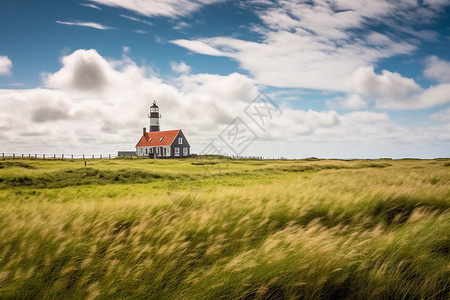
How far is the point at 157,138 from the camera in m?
67.4

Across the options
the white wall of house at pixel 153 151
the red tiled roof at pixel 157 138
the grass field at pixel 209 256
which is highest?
the red tiled roof at pixel 157 138

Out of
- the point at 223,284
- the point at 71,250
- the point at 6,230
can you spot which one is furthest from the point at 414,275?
the point at 6,230

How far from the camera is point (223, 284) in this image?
10.2 feet

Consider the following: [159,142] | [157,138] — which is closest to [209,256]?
[159,142]

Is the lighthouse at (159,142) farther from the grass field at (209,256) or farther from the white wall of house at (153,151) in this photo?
the grass field at (209,256)

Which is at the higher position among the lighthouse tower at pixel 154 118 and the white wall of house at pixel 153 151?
the lighthouse tower at pixel 154 118

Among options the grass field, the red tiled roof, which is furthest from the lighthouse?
the grass field

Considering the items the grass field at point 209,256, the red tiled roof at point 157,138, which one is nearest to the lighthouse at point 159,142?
the red tiled roof at point 157,138

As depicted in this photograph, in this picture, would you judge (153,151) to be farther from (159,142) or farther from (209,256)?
(209,256)

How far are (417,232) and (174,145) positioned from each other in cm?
6046

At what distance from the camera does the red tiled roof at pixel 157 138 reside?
63969 millimetres

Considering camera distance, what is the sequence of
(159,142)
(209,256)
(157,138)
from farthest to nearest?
(157,138), (159,142), (209,256)

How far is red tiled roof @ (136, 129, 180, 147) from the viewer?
6397 cm

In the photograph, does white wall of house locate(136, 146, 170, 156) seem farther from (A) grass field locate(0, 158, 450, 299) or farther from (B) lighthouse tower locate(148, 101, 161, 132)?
(A) grass field locate(0, 158, 450, 299)
